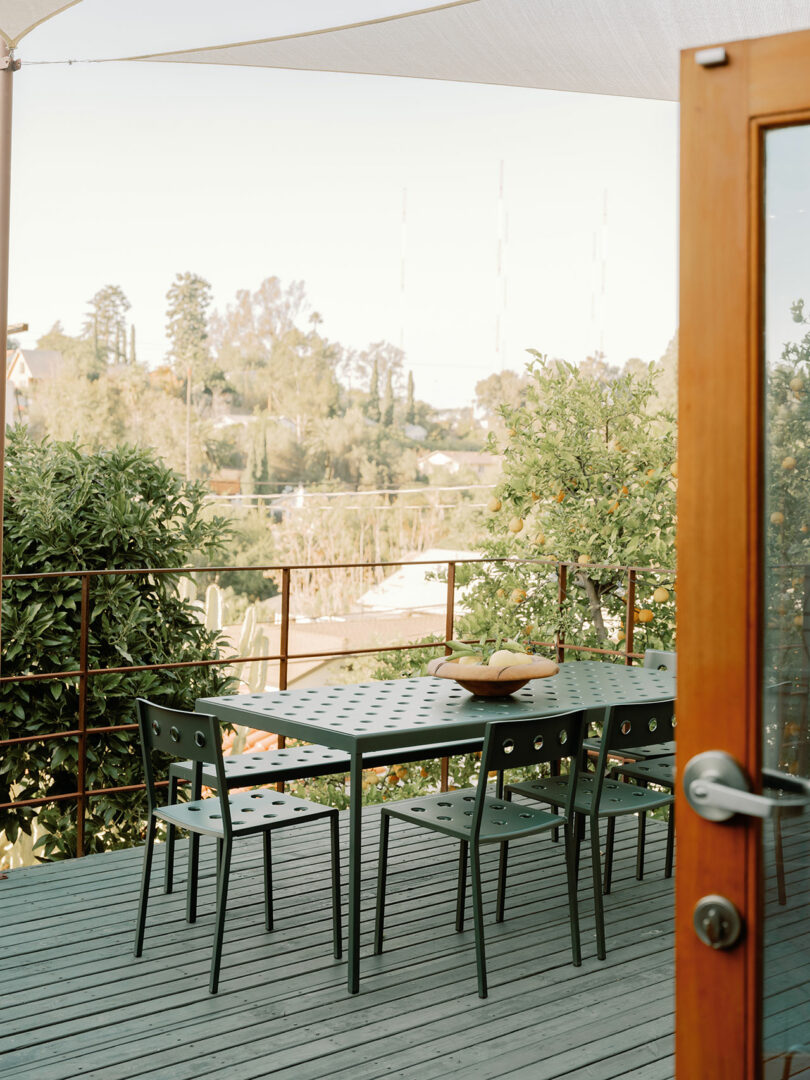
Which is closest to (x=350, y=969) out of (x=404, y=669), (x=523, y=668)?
(x=523, y=668)

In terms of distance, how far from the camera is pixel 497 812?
3131mm

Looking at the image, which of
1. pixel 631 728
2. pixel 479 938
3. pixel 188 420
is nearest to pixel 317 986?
pixel 479 938

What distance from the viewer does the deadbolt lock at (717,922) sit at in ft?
3.90

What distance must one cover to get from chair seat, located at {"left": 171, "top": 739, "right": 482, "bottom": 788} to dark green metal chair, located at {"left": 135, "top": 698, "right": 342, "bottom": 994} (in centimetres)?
6

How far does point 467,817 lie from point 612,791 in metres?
0.59

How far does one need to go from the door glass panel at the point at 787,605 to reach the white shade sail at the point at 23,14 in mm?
2794

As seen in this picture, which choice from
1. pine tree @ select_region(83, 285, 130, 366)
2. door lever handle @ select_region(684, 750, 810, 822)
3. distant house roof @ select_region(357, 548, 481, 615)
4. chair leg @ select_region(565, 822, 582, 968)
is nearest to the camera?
door lever handle @ select_region(684, 750, 810, 822)

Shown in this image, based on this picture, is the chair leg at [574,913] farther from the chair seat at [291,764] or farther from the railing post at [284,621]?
the railing post at [284,621]

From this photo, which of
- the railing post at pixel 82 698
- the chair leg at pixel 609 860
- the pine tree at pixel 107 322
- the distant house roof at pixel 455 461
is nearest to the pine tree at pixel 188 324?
the pine tree at pixel 107 322

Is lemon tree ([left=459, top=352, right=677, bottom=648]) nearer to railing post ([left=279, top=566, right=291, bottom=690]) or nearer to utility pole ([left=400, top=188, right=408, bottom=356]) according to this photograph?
railing post ([left=279, top=566, right=291, bottom=690])

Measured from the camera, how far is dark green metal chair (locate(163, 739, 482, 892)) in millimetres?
3246

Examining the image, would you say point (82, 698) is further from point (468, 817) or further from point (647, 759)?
point (647, 759)

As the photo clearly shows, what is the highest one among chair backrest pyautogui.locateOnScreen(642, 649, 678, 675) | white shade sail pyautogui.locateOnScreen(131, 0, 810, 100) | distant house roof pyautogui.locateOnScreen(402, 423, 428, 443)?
distant house roof pyautogui.locateOnScreen(402, 423, 428, 443)

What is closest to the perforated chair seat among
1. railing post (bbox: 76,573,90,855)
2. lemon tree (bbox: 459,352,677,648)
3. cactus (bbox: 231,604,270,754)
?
railing post (bbox: 76,573,90,855)
